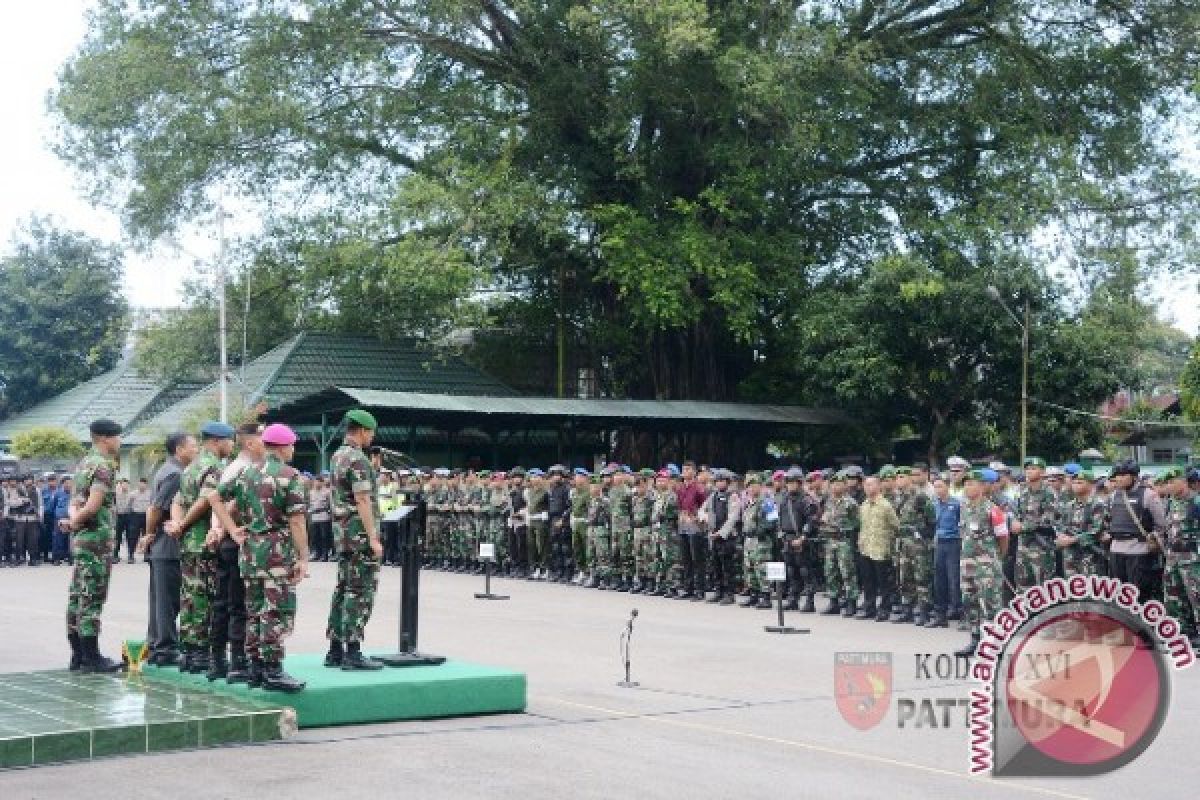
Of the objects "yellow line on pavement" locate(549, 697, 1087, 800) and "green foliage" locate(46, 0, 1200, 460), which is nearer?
"yellow line on pavement" locate(549, 697, 1087, 800)

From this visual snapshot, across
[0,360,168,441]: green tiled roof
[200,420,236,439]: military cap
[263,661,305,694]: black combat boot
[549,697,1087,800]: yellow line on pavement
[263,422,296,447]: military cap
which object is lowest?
[549,697,1087,800]: yellow line on pavement

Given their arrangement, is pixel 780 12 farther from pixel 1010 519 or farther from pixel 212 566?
pixel 212 566

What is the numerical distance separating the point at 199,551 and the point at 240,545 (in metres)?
1.04

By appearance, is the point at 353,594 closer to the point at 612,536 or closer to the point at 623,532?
the point at 623,532

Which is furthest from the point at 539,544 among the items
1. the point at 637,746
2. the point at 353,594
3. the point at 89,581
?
the point at 637,746

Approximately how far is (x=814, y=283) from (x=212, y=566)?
26.6 meters

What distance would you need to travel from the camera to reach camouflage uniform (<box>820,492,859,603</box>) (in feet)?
62.5

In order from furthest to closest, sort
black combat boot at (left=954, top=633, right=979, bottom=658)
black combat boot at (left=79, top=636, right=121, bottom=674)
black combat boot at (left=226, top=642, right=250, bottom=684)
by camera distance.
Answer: black combat boot at (left=954, top=633, right=979, bottom=658), black combat boot at (left=79, top=636, right=121, bottom=674), black combat boot at (left=226, top=642, right=250, bottom=684)

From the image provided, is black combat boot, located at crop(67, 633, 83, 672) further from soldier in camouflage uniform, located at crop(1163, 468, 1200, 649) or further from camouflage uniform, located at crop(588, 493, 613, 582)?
camouflage uniform, located at crop(588, 493, 613, 582)

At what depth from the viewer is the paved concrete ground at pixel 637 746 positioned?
27.6 feet

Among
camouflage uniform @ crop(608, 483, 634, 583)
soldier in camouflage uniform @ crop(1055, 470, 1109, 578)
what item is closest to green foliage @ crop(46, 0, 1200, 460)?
camouflage uniform @ crop(608, 483, 634, 583)

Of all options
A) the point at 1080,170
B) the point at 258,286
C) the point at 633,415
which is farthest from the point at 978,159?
the point at 258,286

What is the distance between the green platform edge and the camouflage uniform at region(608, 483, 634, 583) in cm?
1182

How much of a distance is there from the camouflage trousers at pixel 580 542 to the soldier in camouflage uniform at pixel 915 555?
22.5ft
